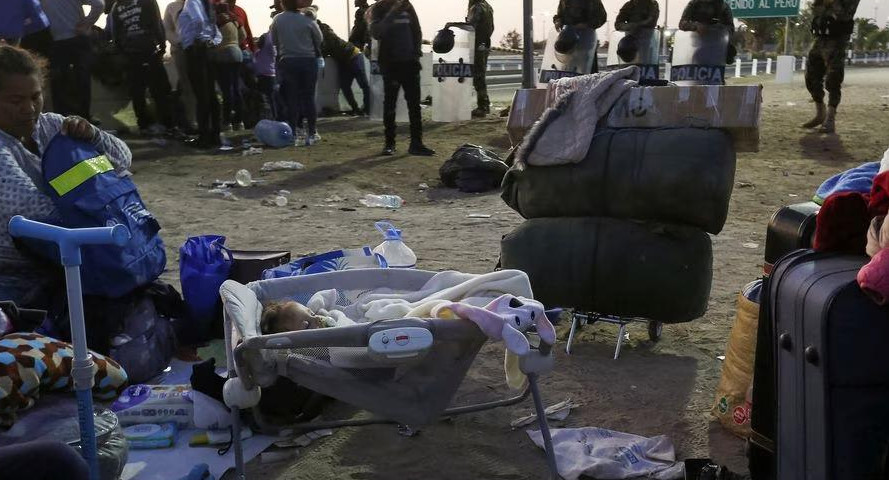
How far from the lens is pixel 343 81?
13625mm

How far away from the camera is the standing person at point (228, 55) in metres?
9.77

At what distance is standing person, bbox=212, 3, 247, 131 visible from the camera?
977cm

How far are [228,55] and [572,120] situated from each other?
6.89 metres

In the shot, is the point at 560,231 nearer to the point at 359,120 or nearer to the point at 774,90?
the point at 359,120

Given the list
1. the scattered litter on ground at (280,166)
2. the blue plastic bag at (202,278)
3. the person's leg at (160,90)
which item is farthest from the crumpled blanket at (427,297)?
the person's leg at (160,90)

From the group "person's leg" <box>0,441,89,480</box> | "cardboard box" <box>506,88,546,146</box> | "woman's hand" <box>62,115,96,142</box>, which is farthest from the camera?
"cardboard box" <box>506,88,546,146</box>

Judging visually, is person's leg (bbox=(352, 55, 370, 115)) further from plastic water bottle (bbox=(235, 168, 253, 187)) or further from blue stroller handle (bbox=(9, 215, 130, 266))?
blue stroller handle (bbox=(9, 215, 130, 266))

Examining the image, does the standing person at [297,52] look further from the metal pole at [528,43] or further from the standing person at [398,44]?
the metal pole at [528,43]

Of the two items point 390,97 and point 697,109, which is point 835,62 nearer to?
point 390,97

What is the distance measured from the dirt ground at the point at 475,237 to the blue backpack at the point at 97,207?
1010mm

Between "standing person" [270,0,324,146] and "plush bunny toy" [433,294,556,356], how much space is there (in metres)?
7.41

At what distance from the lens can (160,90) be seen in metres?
10.2

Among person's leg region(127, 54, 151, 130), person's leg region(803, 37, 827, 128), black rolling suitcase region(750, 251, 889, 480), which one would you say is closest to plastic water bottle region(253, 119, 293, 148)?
person's leg region(127, 54, 151, 130)

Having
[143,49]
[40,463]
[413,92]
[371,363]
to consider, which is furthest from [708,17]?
[40,463]
